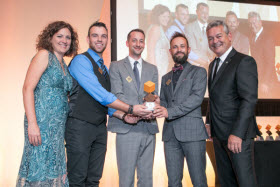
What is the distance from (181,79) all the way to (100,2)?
3528 millimetres

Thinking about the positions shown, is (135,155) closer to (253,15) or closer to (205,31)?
(205,31)

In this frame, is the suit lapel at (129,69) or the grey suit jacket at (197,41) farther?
the grey suit jacket at (197,41)

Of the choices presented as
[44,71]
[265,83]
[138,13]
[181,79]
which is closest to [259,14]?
[265,83]

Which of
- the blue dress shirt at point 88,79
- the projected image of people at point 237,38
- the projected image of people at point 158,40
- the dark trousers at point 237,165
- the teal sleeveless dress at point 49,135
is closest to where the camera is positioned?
the teal sleeveless dress at point 49,135

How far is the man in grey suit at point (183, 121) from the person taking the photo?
2391 millimetres

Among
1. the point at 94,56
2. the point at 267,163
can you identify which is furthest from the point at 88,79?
the point at 267,163

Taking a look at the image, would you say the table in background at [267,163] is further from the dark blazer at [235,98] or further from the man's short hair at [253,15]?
the man's short hair at [253,15]

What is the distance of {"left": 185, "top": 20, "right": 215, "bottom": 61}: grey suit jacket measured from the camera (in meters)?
4.81

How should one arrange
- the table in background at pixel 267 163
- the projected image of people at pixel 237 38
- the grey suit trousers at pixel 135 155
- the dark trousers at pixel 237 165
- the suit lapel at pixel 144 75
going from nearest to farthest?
the dark trousers at pixel 237 165 → the grey suit trousers at pixel 135 155 → the suit lapel at pixel 144 75 → the table in background at pixel 267 163 → the projected image of people at pixel 237 38

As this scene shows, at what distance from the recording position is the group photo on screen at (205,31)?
4688 mm

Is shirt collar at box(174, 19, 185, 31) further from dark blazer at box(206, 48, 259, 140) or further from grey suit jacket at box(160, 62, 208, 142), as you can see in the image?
dark blazer at box(206, 48, 259, 140)

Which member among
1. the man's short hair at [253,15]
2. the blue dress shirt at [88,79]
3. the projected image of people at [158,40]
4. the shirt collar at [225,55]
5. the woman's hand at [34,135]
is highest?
the man's short hair at [253,15]

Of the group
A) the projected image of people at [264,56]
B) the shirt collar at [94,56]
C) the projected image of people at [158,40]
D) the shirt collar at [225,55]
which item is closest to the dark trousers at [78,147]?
the shirt collar at [94,56]

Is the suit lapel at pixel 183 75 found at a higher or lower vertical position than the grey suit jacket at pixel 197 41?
lower
